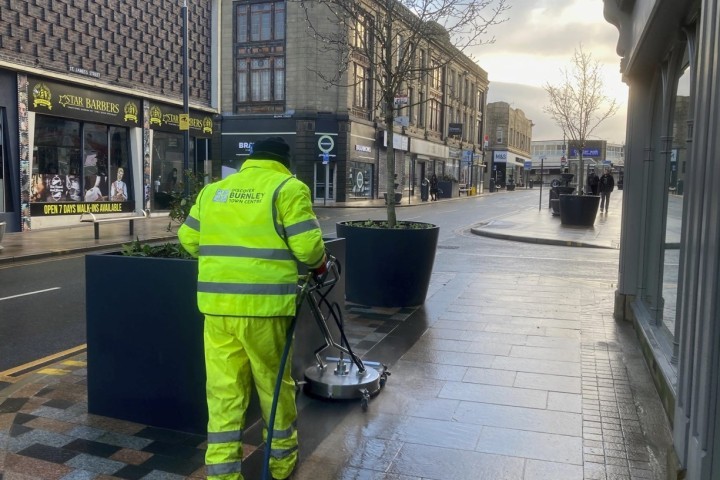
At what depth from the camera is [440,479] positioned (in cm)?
356

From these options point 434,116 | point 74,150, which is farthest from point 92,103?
point 434,116

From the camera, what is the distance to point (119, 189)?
2297 cm

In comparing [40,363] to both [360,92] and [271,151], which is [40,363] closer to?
[271,151]

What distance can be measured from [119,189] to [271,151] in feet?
69.2

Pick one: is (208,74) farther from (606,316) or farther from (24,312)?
(606,316)

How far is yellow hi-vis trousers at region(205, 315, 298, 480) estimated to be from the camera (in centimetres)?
327

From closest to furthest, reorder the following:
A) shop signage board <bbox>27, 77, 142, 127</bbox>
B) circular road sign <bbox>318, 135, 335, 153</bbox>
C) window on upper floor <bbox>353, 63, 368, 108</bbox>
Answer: shop signage board <bbox>27, 77, 142, 127</bbox> → circular road sign <bbox>318, 135, 335, 153</bbox> → window on upper floor <bbox>353, 63, 368, 108</bbox>

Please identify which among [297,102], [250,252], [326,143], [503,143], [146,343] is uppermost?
[503,143]

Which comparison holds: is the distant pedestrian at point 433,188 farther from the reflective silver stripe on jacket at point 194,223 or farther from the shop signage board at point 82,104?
the reflective silver stripe on jacket at point 194,223

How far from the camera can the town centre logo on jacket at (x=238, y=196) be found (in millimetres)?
3311

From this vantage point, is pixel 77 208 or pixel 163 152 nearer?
pixel 77 208

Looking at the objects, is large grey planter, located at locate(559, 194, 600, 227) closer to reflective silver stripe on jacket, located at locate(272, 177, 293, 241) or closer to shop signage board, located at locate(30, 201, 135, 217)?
shop signage board, located at locate(30, 201, 135, 217)

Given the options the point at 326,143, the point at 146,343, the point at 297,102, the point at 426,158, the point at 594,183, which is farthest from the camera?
the point at 426,158

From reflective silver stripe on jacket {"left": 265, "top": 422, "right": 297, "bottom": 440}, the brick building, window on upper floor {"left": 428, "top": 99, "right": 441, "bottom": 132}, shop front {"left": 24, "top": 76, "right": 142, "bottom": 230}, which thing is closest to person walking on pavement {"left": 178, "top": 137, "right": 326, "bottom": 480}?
reflective silver stripe on jacket {"left": 265, "top": 422, "right": 297, "bottom": 440}
